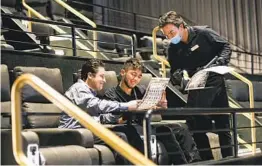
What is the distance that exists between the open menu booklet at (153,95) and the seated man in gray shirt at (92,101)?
61 millimetres

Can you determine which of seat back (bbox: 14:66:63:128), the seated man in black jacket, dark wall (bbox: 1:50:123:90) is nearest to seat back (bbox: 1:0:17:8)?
dark wall (bbox: 1:50:123:90)

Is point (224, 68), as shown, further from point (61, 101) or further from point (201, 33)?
point (61, 101)

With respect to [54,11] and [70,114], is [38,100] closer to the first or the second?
[70,114]

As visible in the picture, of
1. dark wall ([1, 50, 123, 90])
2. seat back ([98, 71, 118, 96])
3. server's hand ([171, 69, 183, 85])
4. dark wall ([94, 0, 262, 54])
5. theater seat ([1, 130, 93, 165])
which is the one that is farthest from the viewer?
dark wall ([94, 0, 262, 54])

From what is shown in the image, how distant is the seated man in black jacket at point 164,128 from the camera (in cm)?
386

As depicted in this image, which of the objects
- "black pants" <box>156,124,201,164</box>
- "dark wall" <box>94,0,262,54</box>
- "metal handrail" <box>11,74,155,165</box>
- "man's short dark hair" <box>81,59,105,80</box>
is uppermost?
"dark wall" <box>94,0,262,54</box>

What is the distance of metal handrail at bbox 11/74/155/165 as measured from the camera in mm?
2391

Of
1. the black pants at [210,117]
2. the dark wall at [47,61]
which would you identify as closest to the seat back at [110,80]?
the dark wall at [47,61]

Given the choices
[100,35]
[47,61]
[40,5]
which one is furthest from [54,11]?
[47,61]

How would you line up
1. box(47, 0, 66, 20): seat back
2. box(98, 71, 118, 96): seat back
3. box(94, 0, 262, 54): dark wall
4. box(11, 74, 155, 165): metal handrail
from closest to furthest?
box(11, 74, 155, 165): metal handrail, box(98, 71, 118, 96): seat back, box(47, 0, 66, 20): seat back, box(94, 0, 262, 54): dark wall

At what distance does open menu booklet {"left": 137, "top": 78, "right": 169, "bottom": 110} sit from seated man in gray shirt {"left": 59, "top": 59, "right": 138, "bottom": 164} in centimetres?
6

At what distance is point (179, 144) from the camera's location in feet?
13.0

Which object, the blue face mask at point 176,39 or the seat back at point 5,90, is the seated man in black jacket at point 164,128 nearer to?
the blue face mask at point 176,39

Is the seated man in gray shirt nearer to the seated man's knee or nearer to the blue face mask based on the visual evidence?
the seated man's knee
